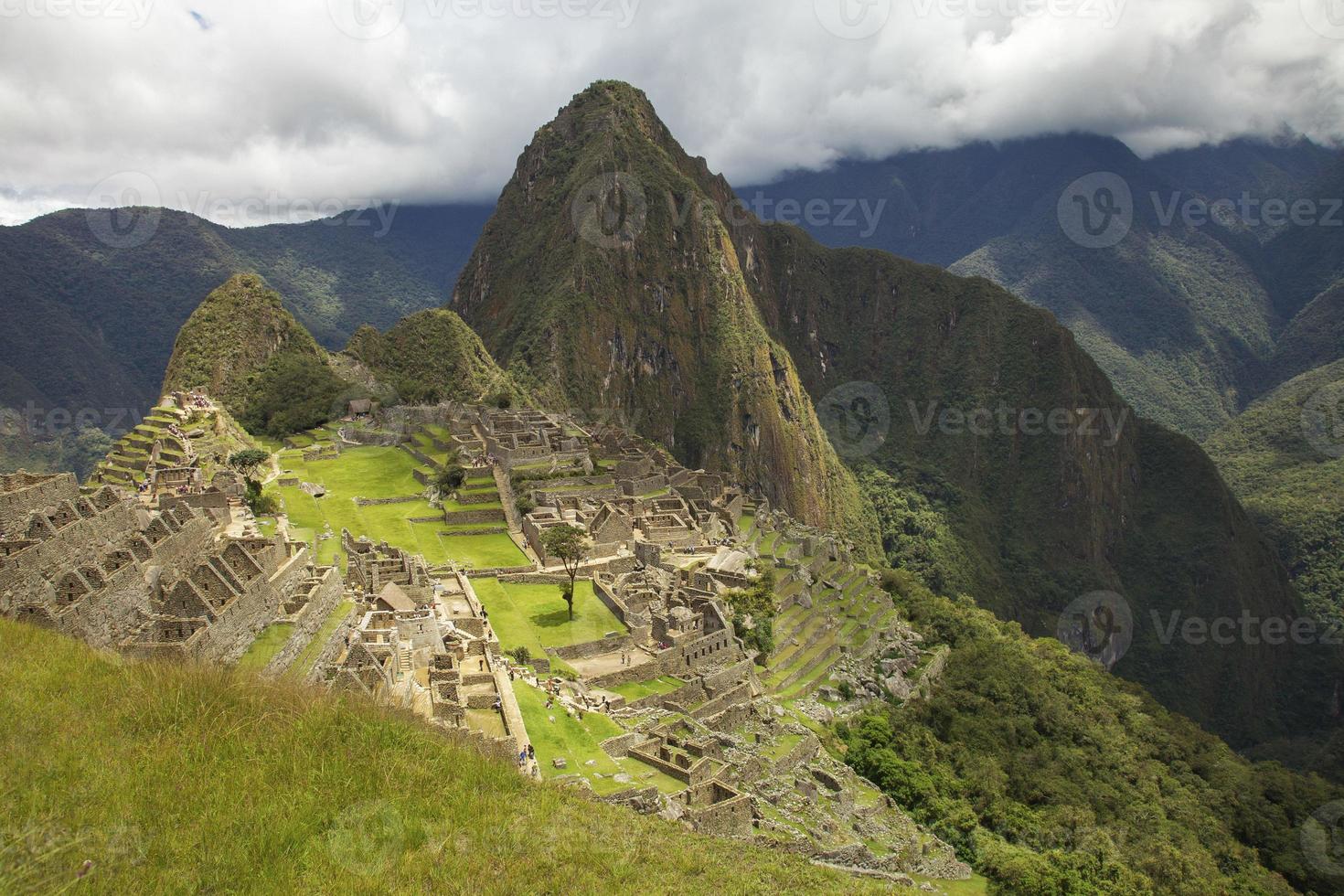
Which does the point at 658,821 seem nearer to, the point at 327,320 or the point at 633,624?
Answer: the point at 633,624

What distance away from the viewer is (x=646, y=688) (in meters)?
26.1

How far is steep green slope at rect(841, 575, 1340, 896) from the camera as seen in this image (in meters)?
29.0

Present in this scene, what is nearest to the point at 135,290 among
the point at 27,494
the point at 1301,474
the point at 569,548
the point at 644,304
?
the point at 644,304

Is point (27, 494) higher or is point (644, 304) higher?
point (644, 304)

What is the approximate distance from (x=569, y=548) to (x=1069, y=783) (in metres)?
24.2

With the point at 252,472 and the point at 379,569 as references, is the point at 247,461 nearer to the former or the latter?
the point at 252,472

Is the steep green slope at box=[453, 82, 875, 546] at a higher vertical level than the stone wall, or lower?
higher

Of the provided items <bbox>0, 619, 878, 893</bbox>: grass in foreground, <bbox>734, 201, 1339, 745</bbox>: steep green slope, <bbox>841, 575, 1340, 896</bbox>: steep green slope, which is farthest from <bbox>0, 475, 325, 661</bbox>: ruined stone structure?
<bbox>734, 201, 1339, 745</bbox>: steep green slope

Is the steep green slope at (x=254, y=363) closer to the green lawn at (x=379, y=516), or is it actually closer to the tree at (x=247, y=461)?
the green lawn at (x=379, y=516)

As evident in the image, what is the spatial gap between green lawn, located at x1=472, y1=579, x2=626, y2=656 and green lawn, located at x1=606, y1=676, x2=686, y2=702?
2187mm

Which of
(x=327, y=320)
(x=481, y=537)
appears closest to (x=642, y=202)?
(x=327, y=320)

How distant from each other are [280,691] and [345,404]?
59352mm

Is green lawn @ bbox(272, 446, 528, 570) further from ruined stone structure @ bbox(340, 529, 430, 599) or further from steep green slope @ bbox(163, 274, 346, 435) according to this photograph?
steep green slope @ bbox(163, 274, 346, 435)

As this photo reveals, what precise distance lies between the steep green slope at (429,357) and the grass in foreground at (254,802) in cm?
7136
